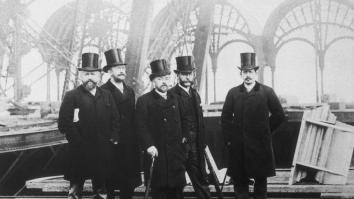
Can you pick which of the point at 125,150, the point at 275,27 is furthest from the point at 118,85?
the point at 275,27

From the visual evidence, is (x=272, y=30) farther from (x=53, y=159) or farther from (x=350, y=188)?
(x=350, y=188)

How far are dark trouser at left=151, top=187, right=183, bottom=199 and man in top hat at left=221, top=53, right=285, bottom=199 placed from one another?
23.1 inches

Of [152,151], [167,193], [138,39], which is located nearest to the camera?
[152,151]

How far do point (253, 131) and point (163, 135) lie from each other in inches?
36.3

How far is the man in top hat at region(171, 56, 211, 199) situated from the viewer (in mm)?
4609

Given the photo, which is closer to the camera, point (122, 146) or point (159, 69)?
point (159, 69)

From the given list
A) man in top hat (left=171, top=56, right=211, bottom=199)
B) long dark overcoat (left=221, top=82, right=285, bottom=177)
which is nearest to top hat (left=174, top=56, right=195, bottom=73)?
man in top hat (left=171, top=56, right=211, bottom=199)

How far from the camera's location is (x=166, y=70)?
437 cm

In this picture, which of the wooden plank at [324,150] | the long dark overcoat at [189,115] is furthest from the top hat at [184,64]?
the wooden plank at [324,150]

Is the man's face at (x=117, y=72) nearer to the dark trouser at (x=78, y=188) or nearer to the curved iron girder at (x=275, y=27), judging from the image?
the dark trouser at (x=78, y=188)

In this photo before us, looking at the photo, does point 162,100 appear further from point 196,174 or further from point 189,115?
point 196,174

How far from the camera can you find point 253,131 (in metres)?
4.47

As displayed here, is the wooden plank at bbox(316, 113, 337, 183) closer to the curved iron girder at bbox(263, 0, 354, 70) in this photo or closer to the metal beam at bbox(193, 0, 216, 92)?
the metal beam at bbox(193, 0, 216, 92)

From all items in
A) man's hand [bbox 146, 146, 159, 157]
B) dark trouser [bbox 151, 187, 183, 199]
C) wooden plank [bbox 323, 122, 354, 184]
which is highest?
man's hand [bbox 146, 146, 159, 157]
